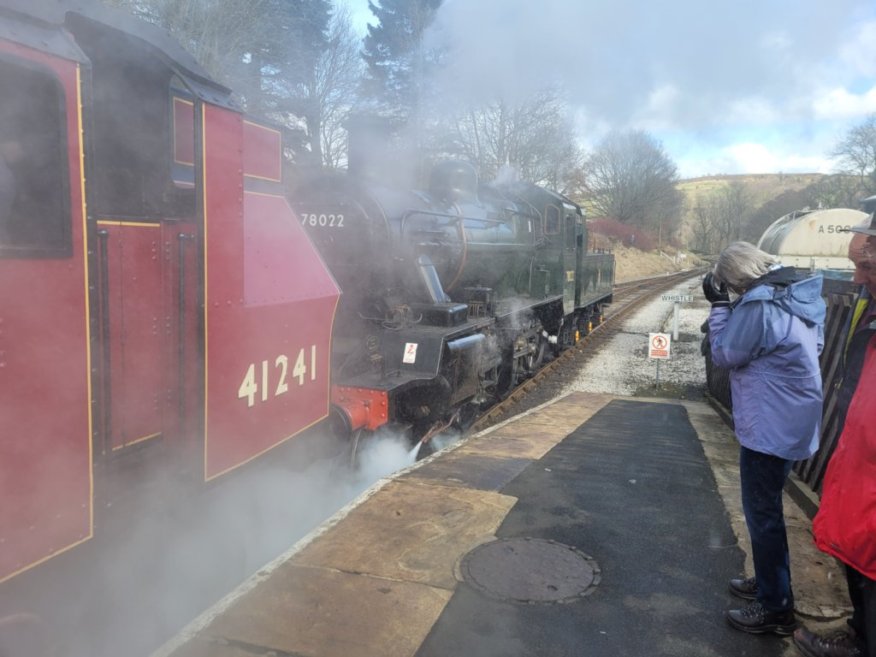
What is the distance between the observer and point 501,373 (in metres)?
8.69

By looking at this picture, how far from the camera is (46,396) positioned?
202 centimetres

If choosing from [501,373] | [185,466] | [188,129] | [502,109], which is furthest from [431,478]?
[502,109]

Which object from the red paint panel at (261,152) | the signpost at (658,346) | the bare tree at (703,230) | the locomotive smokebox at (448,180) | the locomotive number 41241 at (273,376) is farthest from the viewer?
the bare tree at (703,230)

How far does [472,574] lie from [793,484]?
2498 mm

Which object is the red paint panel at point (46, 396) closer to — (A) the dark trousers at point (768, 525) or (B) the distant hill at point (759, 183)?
(A) the dark trousers at point (768, 525)

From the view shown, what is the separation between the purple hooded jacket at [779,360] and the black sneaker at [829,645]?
2.30ft

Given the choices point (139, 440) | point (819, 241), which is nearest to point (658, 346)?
point (139, 440)

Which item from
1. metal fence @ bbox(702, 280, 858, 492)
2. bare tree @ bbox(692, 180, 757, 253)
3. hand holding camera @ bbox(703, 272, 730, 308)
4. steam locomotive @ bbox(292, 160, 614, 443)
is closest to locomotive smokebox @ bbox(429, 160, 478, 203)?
steam locomotive @ bbox(292, 160, 614, 443)

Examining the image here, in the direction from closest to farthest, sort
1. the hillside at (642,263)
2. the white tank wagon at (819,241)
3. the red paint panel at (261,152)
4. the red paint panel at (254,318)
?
the red paint panel at (254,318), the red paint panel at (261,152), the white tank wagon at (819,241), the hillside at (642,263)

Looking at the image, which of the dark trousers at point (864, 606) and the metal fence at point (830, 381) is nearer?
the dark trousers at point (864, 606)

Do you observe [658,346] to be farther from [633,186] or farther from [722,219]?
[722,219]

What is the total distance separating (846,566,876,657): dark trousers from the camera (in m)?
2.06

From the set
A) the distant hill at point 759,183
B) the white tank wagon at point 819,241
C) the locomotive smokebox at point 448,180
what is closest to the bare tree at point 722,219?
the distant hill at point 759,183

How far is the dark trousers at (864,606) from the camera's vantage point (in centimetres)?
206
